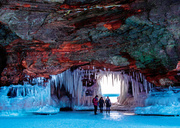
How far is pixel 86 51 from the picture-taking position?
35.2ft

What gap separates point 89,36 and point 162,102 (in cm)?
615

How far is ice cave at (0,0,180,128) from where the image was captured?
27.2ft

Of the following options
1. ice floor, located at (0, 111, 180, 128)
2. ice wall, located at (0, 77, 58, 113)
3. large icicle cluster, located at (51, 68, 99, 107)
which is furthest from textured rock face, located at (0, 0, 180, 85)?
ice floor, located at (0, 111, 180, 128)

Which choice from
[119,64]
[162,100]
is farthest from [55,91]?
[162,100]

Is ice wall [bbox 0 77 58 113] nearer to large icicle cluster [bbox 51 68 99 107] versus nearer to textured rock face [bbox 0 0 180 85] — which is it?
textured rock face [bbox 0 0 180 85]

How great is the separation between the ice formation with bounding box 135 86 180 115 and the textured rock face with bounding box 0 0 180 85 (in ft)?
2.17

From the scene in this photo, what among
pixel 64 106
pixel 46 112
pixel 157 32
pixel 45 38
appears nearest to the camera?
pixel 157 32

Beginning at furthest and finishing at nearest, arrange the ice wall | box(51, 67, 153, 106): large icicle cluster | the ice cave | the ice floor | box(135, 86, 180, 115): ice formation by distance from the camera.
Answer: box(51, 67, 153, 106): large icicle cluster → the ice wall → box(135, 86, 180, 115): ice formation → the ice cave → the ice floor

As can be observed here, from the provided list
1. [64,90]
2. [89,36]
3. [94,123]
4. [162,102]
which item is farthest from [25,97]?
[162,102]

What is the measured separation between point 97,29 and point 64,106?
8102mm

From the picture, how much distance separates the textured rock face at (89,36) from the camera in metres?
8.35

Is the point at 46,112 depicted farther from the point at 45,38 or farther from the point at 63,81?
the point at 45,38

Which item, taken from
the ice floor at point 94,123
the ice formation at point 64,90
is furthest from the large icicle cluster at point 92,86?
the ice floor at point 94,123

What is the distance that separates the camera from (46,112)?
34.8 ft
